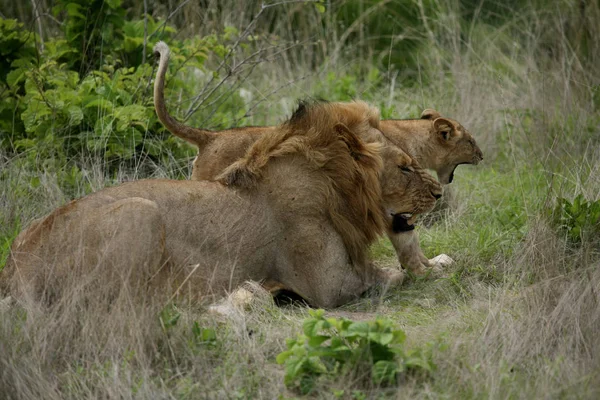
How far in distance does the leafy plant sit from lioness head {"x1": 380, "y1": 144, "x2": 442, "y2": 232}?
674 mm

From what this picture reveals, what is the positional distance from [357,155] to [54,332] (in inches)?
71.2

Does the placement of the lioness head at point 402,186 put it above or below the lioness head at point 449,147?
above

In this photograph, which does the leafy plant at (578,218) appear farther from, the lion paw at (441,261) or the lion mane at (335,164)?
the lion mane at (335,164)

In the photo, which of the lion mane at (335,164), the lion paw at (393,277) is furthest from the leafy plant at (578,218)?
the lion mane at (335,164)

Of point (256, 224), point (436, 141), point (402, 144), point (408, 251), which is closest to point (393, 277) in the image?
point (408, 251)

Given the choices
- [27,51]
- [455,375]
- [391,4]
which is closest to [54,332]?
[455,375]

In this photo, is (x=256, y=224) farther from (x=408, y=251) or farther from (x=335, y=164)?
(x=408, y=251)

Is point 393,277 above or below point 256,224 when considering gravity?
below

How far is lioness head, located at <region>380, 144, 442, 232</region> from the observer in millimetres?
5090

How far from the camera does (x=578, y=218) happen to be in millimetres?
5109

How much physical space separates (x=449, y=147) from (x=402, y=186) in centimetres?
149

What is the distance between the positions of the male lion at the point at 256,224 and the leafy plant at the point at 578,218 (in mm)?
693

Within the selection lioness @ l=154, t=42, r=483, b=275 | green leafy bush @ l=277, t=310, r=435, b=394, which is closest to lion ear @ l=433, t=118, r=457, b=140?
lioness @ l=154, t=42, r=483, b=275

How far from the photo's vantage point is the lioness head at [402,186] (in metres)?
5.09
